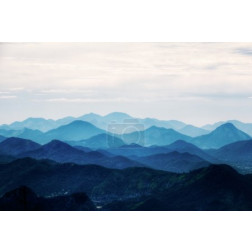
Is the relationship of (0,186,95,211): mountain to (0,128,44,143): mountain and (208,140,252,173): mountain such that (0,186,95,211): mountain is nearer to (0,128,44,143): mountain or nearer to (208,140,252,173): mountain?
(0,128,44,143): mountain

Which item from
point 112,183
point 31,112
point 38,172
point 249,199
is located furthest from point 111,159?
point 249,199

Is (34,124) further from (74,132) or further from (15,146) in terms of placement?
(15,146)

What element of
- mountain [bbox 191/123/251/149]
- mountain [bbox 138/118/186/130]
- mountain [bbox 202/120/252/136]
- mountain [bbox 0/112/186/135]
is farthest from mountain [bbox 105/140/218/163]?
mountain [bbox 202/120/252/136]

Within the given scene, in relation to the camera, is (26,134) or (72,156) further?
(72,156)

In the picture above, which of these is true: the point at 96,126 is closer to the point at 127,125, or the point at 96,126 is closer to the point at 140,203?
the point at 127,125

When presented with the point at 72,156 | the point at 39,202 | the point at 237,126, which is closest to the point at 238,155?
the point at 237,126

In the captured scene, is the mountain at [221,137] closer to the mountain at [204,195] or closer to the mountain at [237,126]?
the mountain at [237,126]

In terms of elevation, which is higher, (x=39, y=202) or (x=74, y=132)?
(x=74, y=132)
